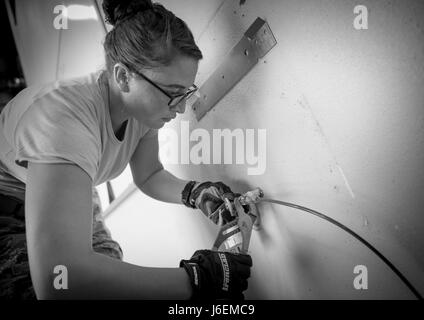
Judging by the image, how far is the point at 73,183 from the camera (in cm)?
63

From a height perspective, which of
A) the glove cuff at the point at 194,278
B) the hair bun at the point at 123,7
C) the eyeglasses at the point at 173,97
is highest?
the hair bun at the point at 123,7

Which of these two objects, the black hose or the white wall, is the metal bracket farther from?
the black hose

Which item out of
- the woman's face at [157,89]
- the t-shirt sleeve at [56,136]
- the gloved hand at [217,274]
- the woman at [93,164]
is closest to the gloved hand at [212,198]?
the woman at [93,164]

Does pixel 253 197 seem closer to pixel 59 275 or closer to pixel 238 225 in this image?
pixel 238 225

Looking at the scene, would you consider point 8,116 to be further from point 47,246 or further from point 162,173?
point 162,173

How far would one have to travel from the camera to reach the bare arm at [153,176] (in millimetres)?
1197

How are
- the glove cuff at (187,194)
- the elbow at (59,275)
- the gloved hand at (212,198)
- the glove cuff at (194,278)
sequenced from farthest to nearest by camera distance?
1. the glove cuff at (187,194)
2. the gloved hand at (212,198)
3. the glove cuff at (194,278)
4. the elbow at (59,275)

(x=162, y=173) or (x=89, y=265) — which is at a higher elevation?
(x=162, y=173)

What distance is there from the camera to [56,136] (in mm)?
640

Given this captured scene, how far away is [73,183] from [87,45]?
1.42 m

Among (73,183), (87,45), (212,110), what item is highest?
(87,45)

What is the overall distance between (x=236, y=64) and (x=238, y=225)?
1.64ft

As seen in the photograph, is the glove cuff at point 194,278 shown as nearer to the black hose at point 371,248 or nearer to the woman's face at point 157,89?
the black hose at point 371,248
